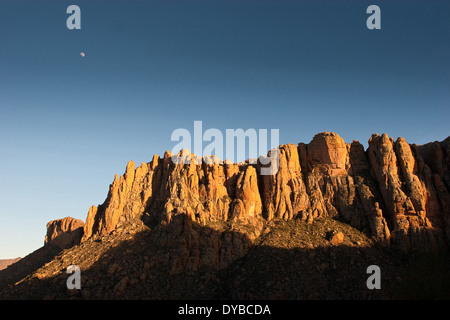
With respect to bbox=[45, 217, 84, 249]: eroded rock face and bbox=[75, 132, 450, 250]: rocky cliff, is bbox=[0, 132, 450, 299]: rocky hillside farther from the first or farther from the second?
bbox=[45, 217, 84, 249]: eroded rock face

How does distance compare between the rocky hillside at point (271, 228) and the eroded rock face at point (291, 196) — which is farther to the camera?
the eroded rock face at point (291, 196)

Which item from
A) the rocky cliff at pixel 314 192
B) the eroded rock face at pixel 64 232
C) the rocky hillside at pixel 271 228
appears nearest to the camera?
the rocky hillside at pixel 271 228

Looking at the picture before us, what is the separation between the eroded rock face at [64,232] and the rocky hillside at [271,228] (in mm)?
584

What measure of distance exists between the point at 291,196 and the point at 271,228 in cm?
1097

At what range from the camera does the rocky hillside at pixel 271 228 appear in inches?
2079

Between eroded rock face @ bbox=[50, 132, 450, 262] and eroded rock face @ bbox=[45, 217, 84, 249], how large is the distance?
929 cm

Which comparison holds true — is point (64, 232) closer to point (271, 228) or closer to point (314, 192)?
point (271, 228)

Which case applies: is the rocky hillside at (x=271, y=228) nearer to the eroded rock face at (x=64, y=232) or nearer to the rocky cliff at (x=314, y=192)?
the rocky cliff at (x=314, y=192)

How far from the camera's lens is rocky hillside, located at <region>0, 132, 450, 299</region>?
5281cm

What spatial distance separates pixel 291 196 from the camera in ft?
239

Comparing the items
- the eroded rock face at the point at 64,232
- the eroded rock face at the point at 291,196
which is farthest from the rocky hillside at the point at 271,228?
the eroded rock face at the point at 64,232

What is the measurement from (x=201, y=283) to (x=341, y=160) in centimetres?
4746

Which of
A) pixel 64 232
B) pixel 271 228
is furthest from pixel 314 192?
pixel 64 232
